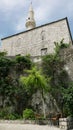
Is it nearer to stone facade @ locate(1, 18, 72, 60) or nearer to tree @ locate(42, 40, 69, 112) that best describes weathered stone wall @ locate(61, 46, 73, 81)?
tree @ locate(42, 40, 69, 112)

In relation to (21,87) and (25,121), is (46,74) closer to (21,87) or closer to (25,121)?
(21,87)

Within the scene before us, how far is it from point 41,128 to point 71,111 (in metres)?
2.88

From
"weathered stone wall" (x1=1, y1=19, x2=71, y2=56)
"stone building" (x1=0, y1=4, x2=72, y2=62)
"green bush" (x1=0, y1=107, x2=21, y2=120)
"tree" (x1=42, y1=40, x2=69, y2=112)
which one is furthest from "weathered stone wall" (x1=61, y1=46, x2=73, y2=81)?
"weathered stone wall" (x1=1, y1=19, x2=71, y2=56)

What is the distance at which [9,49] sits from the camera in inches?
1380

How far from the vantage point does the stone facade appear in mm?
30844

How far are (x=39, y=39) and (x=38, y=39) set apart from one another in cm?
16

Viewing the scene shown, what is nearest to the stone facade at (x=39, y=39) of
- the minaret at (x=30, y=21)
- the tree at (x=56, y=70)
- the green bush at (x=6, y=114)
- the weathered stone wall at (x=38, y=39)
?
the weathered stone wall at (x=38, y=39)

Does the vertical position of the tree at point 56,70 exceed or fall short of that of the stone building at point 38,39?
it falls short

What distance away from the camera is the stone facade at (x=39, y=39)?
3084 cm

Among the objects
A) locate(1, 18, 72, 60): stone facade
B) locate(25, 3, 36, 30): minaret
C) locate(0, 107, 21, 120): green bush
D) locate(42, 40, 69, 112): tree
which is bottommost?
locate(0, 107, 21, 120): green bush

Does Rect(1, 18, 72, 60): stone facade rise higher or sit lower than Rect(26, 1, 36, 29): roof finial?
lower

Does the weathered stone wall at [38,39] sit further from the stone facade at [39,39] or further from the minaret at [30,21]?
the minaret at [30,21]

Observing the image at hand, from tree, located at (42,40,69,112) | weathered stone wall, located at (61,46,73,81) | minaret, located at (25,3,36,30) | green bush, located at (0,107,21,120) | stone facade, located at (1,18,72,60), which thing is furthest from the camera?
minaret, located at (25,3,36,30)

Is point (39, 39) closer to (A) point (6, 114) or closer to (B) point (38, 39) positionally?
(B) point (38, 39)
